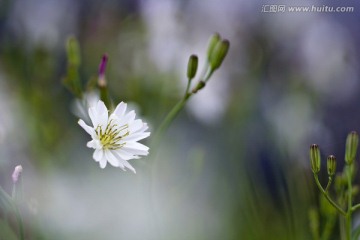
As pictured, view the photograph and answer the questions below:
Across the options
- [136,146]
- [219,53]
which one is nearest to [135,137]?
[136,146]

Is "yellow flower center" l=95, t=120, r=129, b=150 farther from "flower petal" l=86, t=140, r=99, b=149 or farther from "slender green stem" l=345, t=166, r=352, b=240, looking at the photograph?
"slender green stem" l=345, t=166, r=352, b=240

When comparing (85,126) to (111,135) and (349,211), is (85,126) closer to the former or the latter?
(111,135)

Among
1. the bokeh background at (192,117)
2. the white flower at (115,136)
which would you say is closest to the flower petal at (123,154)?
the white flower at (115,136)

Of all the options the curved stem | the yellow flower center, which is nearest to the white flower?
the yellow flower center

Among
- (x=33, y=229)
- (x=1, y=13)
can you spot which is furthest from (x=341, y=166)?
(x=1, y=13)

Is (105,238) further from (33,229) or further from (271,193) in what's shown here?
(271,193)

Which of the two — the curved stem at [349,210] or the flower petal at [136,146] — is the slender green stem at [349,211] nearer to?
the curved stem at [349,210]
